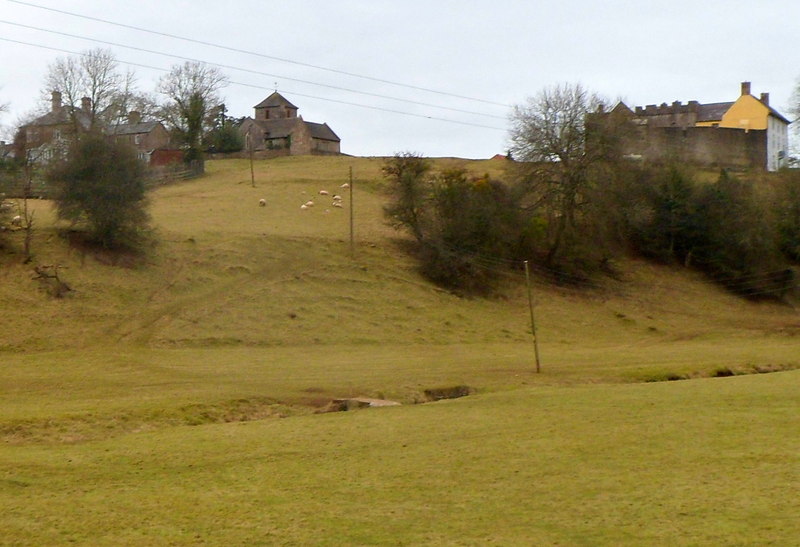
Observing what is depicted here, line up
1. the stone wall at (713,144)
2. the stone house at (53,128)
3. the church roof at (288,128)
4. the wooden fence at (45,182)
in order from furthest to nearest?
the church roof at (288,128) < the stone wall at (713,144) < the stone house at (53,128) < the wooden fence at (45,182)

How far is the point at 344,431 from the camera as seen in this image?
75.9 feet

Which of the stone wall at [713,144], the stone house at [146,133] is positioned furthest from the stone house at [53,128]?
the stone wall at [713,144]

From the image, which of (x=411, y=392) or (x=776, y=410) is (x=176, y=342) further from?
(x=776, y=410)

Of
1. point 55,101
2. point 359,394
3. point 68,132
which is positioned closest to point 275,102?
point 55,101

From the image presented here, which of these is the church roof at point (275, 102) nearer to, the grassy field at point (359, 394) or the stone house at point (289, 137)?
the stone house at point (289, 137)

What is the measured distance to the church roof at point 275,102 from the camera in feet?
431

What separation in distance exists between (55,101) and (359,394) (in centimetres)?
7121

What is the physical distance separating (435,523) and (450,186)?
A: 166ft

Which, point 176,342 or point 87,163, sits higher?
point 87,163

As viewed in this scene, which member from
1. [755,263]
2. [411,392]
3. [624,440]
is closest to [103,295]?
[411,392]

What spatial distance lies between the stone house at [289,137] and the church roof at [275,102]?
14.9ft

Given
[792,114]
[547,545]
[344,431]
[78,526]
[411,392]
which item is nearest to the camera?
[547,545]

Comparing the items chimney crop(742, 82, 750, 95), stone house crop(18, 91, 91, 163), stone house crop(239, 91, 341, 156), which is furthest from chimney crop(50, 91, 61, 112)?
chimney crop(742, 82, 750, 95)

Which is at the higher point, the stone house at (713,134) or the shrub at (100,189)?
the stone house at (713,134)
